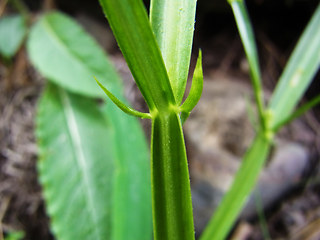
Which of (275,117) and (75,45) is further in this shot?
(75,45)

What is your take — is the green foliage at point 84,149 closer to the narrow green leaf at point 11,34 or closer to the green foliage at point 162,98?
the narrow green leaf at point 11,34

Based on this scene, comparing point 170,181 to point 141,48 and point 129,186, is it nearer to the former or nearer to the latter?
point 141,48

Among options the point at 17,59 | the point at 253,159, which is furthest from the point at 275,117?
the point at 17,59

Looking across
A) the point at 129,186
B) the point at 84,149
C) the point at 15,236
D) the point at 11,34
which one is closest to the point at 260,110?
the point at 129,186

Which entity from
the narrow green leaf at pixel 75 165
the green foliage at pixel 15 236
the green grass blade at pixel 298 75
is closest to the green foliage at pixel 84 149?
the narrow green leaf at pixel 75 165

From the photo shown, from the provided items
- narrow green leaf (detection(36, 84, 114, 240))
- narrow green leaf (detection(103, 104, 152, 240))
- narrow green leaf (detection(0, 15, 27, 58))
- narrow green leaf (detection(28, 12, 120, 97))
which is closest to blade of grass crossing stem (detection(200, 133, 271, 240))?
narrow green leaf (detection(103, 104, 152, 240))

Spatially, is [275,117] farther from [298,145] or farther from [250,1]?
[250,1]
